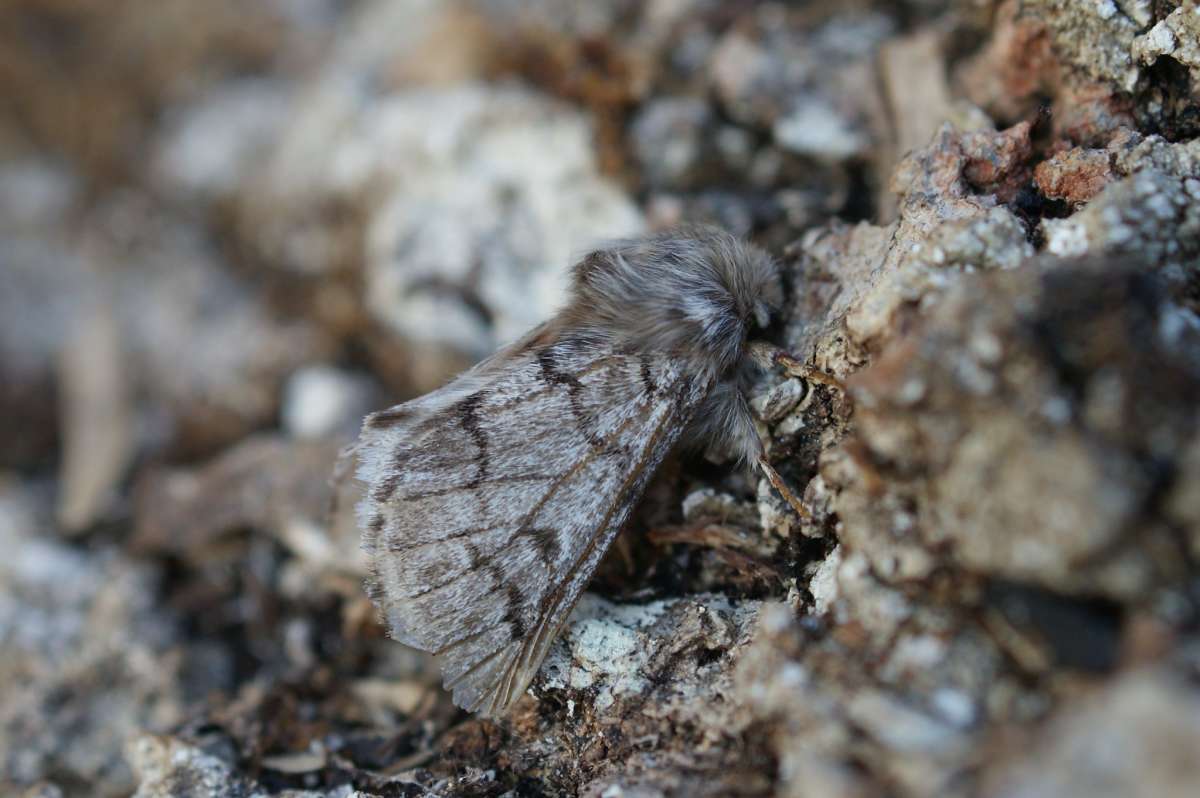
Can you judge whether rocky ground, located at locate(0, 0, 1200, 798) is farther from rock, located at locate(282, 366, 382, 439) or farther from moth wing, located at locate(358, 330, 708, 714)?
moth wing, located at locate(358, 330, 708, 714)

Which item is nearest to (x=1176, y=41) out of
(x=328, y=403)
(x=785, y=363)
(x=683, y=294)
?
(x=785, y=363)

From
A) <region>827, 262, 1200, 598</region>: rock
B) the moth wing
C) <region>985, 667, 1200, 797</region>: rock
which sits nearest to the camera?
<region>985, 667, 1200, 797</region>: rock

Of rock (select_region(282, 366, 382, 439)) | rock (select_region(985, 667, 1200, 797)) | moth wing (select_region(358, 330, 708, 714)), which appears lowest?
rock (select_region(985, 667, 1200, 797))

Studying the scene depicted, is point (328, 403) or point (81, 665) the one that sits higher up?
point (328, 403)

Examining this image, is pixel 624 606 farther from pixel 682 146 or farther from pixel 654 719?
pixel 682 146

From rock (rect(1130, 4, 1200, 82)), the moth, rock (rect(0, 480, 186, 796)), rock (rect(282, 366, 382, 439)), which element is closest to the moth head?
the moth

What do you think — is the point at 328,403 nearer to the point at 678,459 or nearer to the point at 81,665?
the point at 81,665
